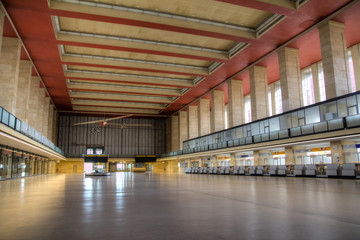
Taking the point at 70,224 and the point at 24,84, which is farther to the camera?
the point at 24,84

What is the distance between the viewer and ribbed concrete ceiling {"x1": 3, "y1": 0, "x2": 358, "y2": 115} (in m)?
21.1

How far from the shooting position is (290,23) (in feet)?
76.6

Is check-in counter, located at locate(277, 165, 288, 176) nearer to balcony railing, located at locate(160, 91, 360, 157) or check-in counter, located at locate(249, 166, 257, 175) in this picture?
balcony railing, located at locate(160, 91, 360, 157)

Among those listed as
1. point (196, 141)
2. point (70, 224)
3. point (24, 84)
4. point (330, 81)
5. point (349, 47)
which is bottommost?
point (70, 224)

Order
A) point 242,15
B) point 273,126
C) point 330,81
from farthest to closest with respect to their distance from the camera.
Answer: point 273,126 < point 242,15 < point 330,81

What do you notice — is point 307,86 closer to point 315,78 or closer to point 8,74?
point 315,78

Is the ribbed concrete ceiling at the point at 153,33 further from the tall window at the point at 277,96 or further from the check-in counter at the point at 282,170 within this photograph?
the check-in counter at the point at 282,170

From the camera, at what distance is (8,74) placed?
2230 cm

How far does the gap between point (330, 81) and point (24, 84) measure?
94.8 ft

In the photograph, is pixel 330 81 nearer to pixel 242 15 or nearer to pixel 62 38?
pixel 242 15

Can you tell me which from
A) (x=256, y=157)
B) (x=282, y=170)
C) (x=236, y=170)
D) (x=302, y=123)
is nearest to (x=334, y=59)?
(x=302, y=123)

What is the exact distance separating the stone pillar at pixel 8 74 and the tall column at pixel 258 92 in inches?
954

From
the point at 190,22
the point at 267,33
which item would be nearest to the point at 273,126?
the point at 267,33

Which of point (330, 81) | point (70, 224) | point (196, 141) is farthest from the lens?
point (196, 141)
